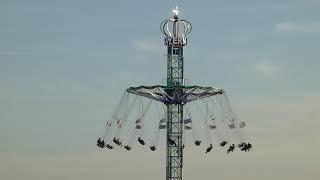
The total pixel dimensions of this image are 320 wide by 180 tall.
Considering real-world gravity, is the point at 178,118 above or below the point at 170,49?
below

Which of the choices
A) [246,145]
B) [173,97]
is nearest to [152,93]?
[173,97]

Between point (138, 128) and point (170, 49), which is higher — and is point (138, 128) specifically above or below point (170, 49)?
below

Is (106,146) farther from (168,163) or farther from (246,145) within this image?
(246,145)

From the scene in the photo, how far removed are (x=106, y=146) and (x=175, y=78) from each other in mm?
18826

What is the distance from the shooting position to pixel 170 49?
656 feet

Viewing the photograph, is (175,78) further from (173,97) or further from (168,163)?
(168,163)

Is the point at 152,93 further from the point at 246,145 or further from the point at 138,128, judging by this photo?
the point at 246,145

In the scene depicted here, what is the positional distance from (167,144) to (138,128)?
693cm

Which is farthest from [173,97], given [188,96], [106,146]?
[106,146]

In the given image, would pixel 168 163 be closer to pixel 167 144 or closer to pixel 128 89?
pixel 167 144

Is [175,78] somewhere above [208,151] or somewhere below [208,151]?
above

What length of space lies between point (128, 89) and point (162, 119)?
28.2ft

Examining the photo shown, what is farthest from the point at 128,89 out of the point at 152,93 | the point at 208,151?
the point at 208,151

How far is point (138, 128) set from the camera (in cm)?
19400
